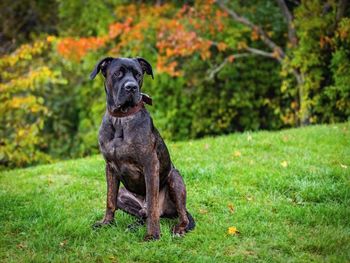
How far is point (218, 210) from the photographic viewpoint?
6020 mm

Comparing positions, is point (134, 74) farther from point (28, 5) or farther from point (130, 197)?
point (28, 5)

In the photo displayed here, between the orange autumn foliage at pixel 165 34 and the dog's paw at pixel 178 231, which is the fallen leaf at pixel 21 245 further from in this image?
the orange autumn foliage at pixel 165 34

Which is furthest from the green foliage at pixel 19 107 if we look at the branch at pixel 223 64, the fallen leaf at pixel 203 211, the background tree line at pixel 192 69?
the fallen leaf at pixel 203 211

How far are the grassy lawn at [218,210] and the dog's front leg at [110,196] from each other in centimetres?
15

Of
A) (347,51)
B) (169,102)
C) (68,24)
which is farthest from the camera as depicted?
(68,24)

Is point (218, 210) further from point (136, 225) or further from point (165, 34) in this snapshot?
point (165, 34)

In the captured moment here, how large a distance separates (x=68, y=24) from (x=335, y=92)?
10.3 metres

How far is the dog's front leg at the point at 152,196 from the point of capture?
16.5 ft

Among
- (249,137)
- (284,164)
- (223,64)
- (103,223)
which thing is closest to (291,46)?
(223,64)

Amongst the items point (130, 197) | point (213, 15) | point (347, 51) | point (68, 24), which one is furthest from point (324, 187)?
point (68, 24)

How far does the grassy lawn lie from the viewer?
15.9 ft

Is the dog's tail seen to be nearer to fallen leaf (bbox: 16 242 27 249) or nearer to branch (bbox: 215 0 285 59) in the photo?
fallen leaf (bbox: 16 242 27 249)

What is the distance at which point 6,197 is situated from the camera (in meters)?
6.68

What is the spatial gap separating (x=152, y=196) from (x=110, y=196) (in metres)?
0.63
